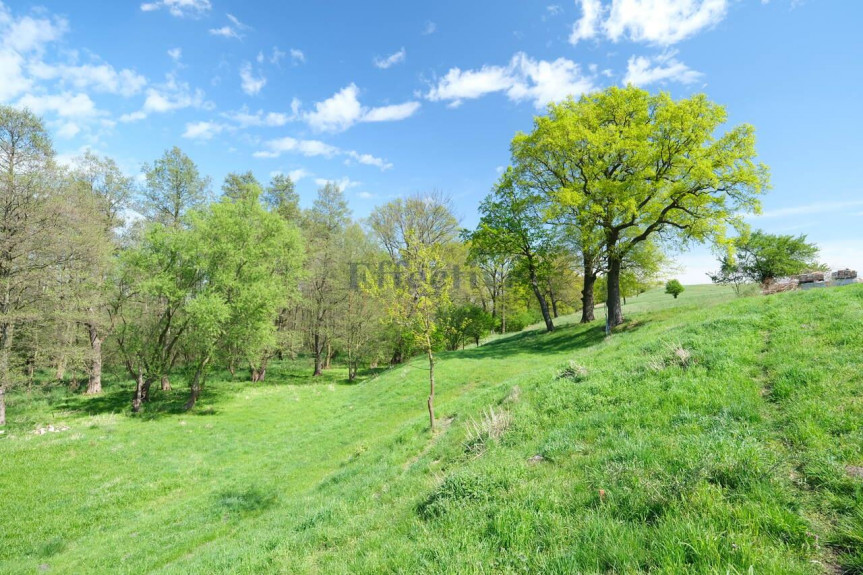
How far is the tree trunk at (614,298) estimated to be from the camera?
74.6ft

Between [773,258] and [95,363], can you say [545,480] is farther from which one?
[773,258]

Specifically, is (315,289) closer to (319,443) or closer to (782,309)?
(319,443)

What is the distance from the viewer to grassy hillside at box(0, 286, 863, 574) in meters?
3.67

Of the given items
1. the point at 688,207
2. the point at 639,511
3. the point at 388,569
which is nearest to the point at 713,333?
the point at 639,511

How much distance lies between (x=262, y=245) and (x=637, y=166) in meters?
27.0

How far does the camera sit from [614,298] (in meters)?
22.8

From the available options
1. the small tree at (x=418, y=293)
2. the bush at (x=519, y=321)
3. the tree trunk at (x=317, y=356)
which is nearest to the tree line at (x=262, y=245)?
the small tree at (x=418, y=293)

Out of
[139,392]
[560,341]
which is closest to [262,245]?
[139,392]

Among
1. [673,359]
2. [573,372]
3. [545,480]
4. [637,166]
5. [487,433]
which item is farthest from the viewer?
[637,166]

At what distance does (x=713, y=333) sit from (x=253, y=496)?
51.2ft

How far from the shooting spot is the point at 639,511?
161 inches

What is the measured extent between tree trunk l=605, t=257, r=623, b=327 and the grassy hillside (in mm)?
10020

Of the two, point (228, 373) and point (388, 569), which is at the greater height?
point (388, 569)

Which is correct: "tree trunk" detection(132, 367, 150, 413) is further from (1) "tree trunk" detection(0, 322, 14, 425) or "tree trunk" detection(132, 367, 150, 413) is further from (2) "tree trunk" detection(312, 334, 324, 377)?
(2) "tree trunk" detection(312, 334, 324, 377)
